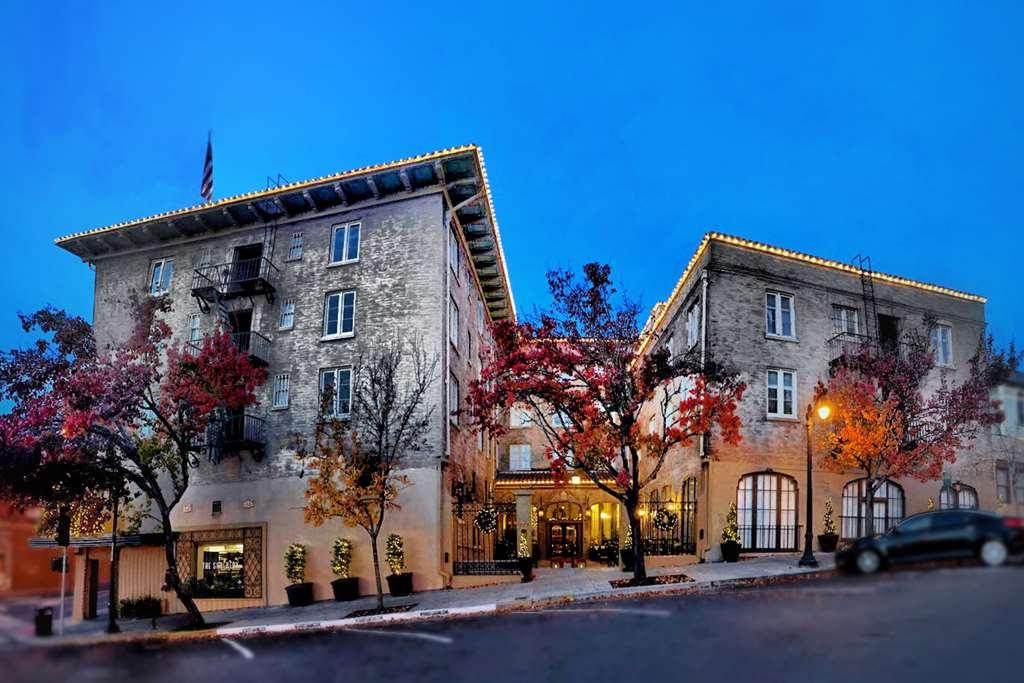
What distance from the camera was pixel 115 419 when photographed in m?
26.2

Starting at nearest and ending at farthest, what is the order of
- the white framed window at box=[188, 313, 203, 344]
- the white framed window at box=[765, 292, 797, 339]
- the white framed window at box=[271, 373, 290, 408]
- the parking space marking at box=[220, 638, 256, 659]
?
1. the white framed window at box=[765, 292, 797, 339]
2. the parking space marking at box=[220, 638, 256, 659]
3. the white framed window at box=[271, 373, 290, 408]
4. the white framed window at box=[188, 313, 203, 344]

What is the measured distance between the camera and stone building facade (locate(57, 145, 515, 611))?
102ft

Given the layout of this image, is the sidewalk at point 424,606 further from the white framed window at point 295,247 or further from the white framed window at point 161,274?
the white framed window at point 161,274

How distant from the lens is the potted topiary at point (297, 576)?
96.6 feet

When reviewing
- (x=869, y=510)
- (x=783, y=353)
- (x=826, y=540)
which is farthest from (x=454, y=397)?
(x=869, y=510)

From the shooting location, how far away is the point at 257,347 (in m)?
34.0

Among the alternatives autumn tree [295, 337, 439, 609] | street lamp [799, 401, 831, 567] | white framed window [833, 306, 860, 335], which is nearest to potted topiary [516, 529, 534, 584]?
autumn tree [295, 337, 439, 609]

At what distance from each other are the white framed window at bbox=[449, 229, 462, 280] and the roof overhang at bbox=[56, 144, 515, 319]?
2.74 feet

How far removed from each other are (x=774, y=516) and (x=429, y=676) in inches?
588

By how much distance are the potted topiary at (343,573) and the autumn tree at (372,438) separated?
88 centimetres

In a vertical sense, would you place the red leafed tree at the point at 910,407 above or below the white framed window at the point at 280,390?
below

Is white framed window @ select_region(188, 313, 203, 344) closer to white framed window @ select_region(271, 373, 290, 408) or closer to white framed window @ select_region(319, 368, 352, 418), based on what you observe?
white framed window @ select_region(271, 373, 290, 408)

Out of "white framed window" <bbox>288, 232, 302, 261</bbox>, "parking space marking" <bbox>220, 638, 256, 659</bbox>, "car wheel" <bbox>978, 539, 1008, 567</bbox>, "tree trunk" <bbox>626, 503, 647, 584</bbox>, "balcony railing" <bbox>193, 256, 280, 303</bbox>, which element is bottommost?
"parking space marking" <bbox>220, 638, 256, 659</bbox>

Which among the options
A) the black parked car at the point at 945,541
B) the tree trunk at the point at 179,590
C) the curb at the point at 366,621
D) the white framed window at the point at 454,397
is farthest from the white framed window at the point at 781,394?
the tree trunk at the point at 179,590
